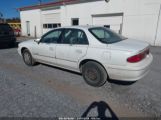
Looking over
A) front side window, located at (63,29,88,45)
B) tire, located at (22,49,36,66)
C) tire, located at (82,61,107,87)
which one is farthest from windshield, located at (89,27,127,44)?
tire, located at (22,49,36,66)

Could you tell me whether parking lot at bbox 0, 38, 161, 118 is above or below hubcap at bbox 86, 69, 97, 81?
below

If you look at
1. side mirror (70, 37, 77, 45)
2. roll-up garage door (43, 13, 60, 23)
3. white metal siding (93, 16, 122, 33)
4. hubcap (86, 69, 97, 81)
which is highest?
roll-up garage door (43, 13, 60, 23)

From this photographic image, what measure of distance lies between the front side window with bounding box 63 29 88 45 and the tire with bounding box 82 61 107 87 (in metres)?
0.67

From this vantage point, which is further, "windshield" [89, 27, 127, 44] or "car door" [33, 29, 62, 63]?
"car door" [33, 29, 62, 63]

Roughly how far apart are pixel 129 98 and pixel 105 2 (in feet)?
34.8

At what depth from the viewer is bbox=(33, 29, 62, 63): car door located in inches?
190

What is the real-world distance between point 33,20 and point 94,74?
17743 mm

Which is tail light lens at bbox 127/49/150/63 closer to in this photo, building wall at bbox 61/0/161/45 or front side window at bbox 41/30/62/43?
front side window at bbox 41/30/62/43

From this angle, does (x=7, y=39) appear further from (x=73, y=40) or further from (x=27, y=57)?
(x=73, y=40)

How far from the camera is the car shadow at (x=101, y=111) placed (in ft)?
9.12

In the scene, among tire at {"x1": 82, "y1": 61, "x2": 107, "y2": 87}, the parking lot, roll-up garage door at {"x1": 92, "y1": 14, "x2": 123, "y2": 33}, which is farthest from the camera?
roll-up garage door at {"x1": 92, "y1": 14, "x2": 123, "y2": 33}

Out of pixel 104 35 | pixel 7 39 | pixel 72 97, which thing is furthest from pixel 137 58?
pixel 7 39

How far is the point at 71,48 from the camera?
4.27m

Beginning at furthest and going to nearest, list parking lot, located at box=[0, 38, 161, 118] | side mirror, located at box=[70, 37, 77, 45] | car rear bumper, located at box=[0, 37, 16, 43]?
1. car rear bumper, located at box=[0, 37, 16, 43]
2. side mirror, located at box=[70, 37, 77, 45]
3. parking lot, located at box=[0, 38, 161, 118]
